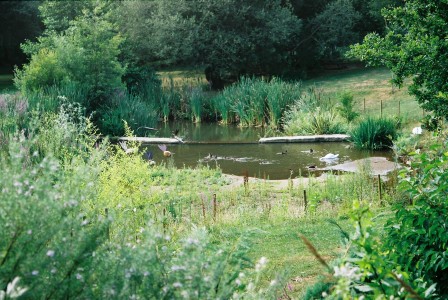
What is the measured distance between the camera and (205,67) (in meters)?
29.3

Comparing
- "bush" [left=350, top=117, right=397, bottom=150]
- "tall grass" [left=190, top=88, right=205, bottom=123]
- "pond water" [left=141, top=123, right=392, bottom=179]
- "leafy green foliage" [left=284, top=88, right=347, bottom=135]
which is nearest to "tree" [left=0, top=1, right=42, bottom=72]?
"tall grass" [left=190, top=88, right=205, bottom=123]

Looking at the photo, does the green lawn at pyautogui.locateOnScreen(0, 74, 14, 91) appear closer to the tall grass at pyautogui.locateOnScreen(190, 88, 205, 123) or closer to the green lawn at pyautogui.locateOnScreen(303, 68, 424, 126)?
the tall grass at pyautogui.locateOnScreen(190, 88, 205, 123)

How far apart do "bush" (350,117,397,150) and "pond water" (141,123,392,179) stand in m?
0.33

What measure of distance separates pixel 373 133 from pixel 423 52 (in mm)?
8232

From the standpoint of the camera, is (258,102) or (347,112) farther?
(258,102)

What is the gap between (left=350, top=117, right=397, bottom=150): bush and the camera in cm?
1670

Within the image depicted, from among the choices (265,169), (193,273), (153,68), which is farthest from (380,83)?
(193,273)

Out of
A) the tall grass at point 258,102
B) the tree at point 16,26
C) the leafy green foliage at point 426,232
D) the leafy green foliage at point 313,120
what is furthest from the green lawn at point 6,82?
the leafy green foliage at point 426,232

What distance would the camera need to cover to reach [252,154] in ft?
54.7

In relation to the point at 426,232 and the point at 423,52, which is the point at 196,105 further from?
the point at 426,232

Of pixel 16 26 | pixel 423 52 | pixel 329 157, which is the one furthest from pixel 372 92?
pixel 16 26

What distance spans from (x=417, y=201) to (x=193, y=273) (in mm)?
2293

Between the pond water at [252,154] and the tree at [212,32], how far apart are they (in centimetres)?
819

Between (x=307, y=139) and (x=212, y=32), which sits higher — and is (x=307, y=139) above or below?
below
